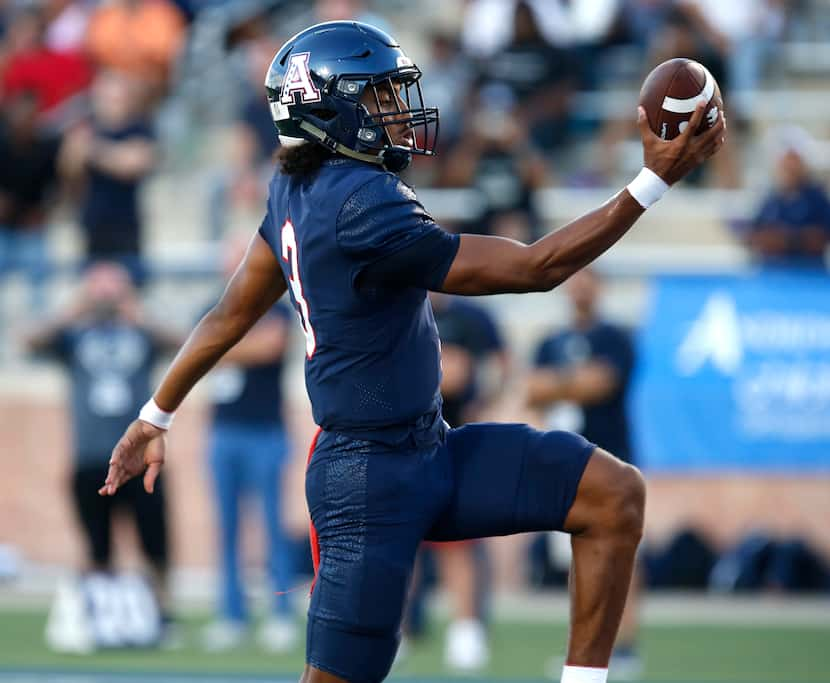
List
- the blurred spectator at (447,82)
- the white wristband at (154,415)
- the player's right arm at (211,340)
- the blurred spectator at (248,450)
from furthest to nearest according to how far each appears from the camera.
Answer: the blurred spectator at (447,82), the blurred spectator at (248,450), the white wristband at (154,415), the player's right arm at (211,340)

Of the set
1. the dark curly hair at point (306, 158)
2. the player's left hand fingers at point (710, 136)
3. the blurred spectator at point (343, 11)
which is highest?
the blurred spectator at point (343, 11)

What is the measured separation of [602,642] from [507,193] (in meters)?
7.25

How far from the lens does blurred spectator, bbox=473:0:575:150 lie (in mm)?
13242

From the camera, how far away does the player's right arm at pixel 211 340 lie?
5008mm

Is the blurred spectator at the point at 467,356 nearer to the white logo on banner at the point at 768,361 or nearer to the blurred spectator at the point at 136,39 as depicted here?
the white logo on banner at the point at 768,361

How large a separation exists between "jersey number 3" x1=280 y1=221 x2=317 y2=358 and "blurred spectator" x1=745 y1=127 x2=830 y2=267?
272 inches

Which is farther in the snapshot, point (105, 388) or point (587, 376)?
A: point (105, 388)

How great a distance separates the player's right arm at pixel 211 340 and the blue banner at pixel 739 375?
242 inches

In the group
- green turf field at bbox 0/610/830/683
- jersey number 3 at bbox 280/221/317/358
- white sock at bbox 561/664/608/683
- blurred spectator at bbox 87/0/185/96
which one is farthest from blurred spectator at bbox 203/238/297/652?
white sock at bbox 561/664/608/683

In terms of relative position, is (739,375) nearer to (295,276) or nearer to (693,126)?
(295,276)

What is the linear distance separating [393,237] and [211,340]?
0.88m

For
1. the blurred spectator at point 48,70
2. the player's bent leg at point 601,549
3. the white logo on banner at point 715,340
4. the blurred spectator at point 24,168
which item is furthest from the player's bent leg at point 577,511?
the blurred spectator at point 48,70

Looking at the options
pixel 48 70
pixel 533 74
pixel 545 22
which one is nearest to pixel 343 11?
pixel 533 74

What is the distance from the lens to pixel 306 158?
15.5 ft
